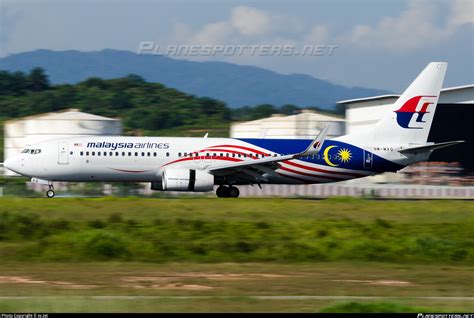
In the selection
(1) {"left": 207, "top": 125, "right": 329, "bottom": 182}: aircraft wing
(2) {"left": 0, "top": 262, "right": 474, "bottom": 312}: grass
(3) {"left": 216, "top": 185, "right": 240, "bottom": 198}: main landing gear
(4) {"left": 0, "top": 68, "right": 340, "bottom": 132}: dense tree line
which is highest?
(4) {"left": 0, "top": 68, "right": 340, "bottom": 132}: dense tree line

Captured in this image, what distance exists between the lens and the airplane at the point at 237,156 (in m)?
44.1

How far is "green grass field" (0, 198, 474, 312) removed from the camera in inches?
733

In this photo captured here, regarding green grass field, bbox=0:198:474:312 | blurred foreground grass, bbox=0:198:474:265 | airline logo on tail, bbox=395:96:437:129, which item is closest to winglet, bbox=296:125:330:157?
green grass field, bbox=0:198:474:312

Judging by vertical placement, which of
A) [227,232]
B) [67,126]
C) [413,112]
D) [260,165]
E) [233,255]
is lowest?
[233,255]

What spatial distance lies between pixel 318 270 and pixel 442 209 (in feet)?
54.2

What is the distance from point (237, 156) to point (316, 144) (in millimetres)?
4307

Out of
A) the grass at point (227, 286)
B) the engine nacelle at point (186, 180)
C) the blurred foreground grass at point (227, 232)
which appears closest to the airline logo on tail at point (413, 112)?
the blurred foreground grass at point (227, 232)

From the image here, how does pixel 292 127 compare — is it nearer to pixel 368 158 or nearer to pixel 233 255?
pixel 368 158

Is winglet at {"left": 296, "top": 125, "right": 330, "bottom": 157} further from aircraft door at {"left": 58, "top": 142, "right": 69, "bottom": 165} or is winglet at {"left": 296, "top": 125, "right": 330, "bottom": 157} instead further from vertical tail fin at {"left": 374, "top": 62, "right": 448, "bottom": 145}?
aircraft door at {"left": 58, "top": 142, "right": 69, "bottom": 165}

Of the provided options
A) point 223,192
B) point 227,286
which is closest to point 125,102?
point 223,192

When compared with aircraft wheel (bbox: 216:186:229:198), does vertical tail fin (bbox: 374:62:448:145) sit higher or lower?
higher

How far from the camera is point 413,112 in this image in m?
48.5

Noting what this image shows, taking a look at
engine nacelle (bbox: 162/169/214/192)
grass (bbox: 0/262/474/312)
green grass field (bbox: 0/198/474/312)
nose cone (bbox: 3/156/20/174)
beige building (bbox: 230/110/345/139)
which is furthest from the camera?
beige building (bbox: 230/110/345/139)

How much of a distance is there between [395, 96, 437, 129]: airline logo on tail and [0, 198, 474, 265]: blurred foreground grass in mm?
9449
